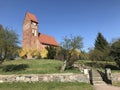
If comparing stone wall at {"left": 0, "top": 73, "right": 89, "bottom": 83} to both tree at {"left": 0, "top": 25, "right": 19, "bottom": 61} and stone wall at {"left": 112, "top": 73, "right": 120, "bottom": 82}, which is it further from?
tree at {"left": 0, "top": 25, "right": 19, "bottom": 61}

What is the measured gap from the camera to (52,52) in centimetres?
5094

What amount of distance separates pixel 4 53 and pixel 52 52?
29.2 metres

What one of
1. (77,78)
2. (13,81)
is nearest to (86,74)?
(77,78)

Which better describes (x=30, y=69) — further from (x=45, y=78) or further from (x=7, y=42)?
(x=45, y=78)

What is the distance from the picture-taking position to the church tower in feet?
197

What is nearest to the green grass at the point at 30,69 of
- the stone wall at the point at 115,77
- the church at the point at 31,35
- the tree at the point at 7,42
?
the tree at the point at 7,42

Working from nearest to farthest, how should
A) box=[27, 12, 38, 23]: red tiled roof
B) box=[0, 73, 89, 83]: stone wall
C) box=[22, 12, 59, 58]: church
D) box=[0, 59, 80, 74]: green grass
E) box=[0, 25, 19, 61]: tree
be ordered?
box=[0, 73, 89, 83]: stone wall < box=[0, 59, 80, 74]: green grass < box=[0, 25, 19, 61]: tree < box=[22, 12, 59, 58]: church < box=[27, 12, 38, 23]: red tiled roof

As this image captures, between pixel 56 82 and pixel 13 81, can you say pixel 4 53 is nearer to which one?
pixel 13 81

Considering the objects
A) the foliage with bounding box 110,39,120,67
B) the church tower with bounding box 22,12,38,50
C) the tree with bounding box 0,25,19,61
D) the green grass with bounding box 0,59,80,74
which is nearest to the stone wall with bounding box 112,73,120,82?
the green grass with bounding box 0,59,80,74

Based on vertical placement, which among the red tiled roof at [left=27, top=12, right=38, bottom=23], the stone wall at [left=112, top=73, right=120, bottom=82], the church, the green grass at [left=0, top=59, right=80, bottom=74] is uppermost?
the red tiled roof at [left=27, top=12, right=38, bottom=23]

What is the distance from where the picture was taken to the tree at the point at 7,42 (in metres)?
21.3

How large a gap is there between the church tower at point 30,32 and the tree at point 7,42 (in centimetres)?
3687

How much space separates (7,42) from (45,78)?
7.67 meters

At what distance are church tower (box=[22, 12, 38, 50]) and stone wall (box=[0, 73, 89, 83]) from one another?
139ft
